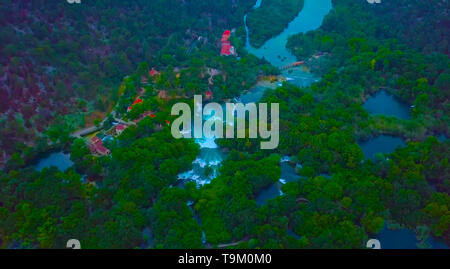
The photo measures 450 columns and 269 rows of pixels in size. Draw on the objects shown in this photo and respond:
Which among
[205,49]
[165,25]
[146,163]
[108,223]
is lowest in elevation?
[108,223]

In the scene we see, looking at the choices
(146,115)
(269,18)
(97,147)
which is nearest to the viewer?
(97,147)

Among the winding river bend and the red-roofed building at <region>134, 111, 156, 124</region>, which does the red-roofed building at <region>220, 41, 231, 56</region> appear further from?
the red-roofed building at <region>134, 111, 156, 124</region>

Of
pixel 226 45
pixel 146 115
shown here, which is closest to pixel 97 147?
pixel 146 115

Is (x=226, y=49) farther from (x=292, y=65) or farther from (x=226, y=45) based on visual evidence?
(x=292, y=65)

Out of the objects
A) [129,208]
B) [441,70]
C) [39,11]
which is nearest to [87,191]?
[129,208]

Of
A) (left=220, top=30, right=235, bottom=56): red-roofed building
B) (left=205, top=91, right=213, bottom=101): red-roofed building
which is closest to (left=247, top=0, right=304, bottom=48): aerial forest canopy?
(left=220, top=30, right=235, bottom=56): red-roofed building

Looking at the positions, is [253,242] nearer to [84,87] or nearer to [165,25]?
[84,87]

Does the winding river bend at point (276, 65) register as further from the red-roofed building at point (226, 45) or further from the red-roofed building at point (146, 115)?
the red-roofed building at point (146, 115)
